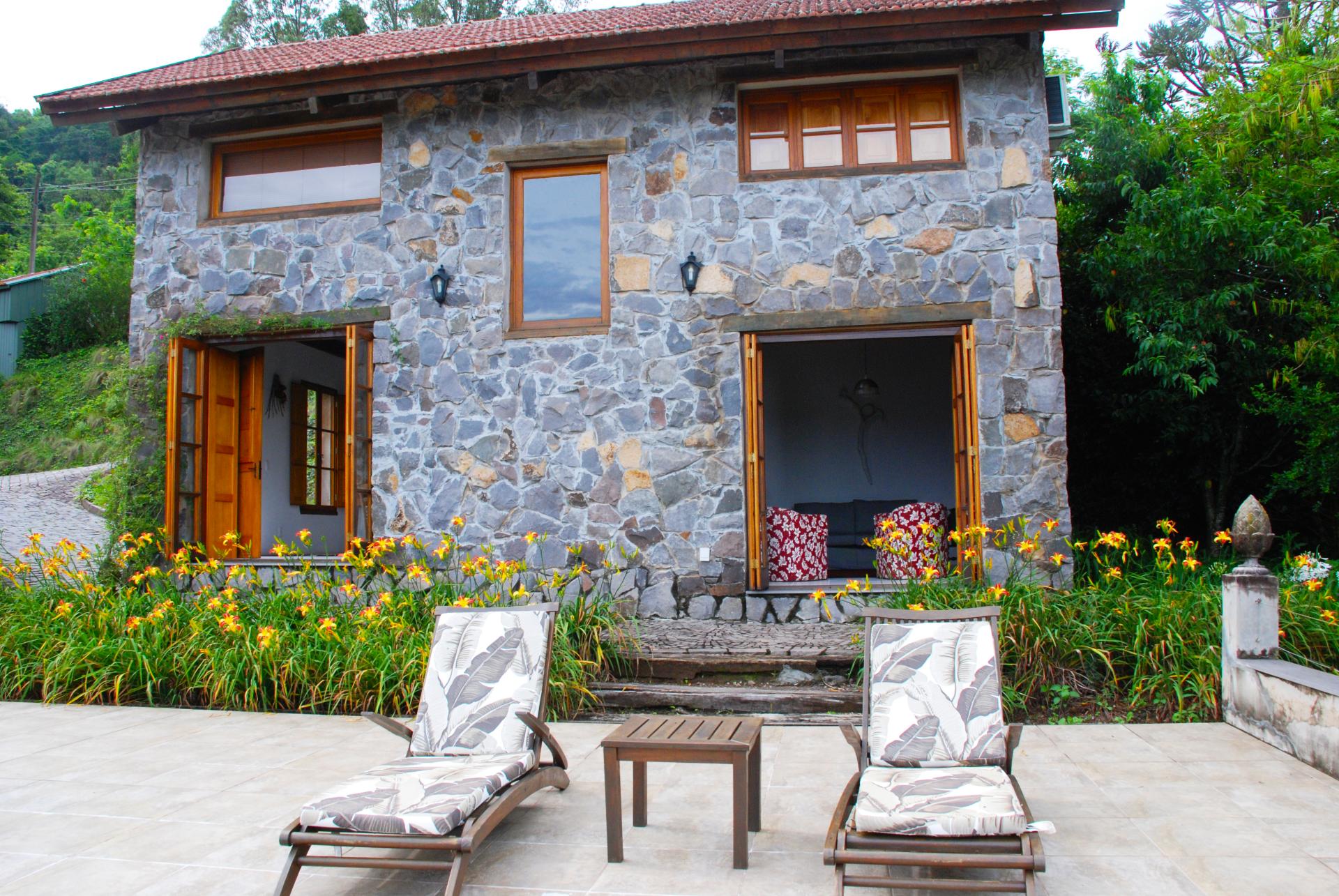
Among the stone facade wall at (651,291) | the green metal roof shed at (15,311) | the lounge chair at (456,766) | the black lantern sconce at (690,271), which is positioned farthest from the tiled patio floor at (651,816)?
the green metal roof shed at (15,311)

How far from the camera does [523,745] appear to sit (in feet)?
12.4

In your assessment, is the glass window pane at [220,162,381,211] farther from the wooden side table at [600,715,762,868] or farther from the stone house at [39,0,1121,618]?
the wooden side table at [600,715,762,868]

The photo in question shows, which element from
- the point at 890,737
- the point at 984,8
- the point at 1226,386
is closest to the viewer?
the point at 890,737

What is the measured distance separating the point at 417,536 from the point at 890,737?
16.7ft

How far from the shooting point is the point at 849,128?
7.64 m

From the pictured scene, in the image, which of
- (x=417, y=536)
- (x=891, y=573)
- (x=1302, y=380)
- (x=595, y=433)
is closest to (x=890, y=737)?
(x=891, y=573)

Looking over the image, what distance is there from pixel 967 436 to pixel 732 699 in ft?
9.42

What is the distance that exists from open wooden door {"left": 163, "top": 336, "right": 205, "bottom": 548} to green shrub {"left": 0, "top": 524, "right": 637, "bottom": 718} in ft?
1.70

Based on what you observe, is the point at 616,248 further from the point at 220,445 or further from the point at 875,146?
the point at 220,445

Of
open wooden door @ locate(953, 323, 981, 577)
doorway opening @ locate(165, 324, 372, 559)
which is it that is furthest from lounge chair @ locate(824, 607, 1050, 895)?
doorway opening @ locate(165, 324, 372, 559)

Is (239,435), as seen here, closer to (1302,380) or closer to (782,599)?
(782,599)

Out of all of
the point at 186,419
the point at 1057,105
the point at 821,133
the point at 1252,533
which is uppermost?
the point at 1057,105

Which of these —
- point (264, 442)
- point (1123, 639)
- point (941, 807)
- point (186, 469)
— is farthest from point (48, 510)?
point (941, 807)

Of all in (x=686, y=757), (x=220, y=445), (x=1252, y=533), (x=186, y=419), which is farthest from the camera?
(x=220, y=445)
